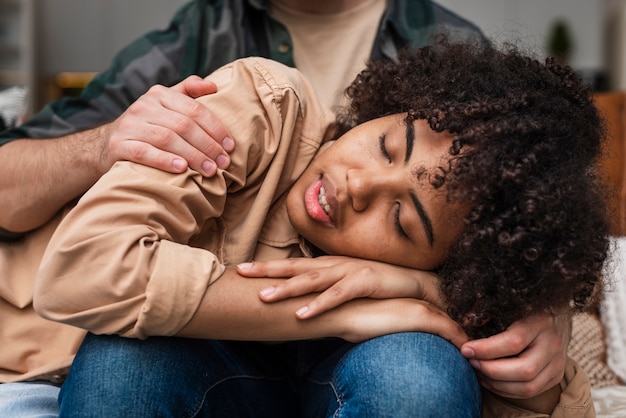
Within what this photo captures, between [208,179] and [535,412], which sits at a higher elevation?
[208,179]

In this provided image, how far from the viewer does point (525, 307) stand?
1.10 metres

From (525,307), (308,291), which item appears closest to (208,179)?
(308,291)

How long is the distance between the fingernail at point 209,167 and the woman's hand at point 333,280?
0.16 m

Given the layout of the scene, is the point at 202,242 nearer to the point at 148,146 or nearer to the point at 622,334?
the point at 148,146

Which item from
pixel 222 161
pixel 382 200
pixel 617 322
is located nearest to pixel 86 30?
pixel 617 322

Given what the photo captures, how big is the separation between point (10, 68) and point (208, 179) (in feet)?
16.6

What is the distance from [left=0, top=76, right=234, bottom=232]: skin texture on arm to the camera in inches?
44.2

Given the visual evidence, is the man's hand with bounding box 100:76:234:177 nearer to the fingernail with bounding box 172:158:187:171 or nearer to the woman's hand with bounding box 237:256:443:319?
the fingernail with bounding box 172:158:187:171

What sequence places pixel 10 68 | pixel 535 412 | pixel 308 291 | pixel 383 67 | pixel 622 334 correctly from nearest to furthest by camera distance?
pixel 308 291 < pixel 535 412 < pixel 383 67 < pixel 622 334 < pixel 10 68

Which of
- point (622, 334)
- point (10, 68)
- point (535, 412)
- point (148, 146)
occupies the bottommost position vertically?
point (10, 68)

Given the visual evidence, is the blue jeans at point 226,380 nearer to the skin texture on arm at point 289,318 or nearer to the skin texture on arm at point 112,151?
the skin texture on arm at point 289,318

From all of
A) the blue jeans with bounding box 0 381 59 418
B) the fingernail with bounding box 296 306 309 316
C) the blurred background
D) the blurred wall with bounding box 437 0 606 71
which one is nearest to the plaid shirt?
the blue jeans with bounding box 0 381 59 418

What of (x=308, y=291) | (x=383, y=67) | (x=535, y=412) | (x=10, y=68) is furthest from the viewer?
(x=10, y=68)

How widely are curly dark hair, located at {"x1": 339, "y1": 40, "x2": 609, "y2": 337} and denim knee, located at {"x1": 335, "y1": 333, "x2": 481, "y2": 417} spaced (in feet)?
0.37
